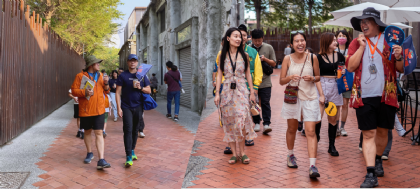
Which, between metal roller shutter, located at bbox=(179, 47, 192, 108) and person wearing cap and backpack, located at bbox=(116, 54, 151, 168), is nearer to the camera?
person wearing cap and backpack, located at bbox=(116, 54, 151, 168)

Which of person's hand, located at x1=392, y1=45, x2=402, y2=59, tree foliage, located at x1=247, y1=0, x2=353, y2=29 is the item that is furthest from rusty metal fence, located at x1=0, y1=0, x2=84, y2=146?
tree foliage, located at x1=247, y1=0, x2=353, y2=29

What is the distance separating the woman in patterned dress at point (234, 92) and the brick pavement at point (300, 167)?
13.8 inches

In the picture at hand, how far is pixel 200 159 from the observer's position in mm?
5574

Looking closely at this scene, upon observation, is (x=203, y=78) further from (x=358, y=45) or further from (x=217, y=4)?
(x=358, y=45)

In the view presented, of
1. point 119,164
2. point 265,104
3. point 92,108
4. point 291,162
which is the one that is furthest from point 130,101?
point 291,162

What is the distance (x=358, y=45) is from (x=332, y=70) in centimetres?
163

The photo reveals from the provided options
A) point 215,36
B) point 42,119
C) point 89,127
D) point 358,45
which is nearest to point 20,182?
point 89,127

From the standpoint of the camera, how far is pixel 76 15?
2188 cm

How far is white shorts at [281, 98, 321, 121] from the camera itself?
469 cm

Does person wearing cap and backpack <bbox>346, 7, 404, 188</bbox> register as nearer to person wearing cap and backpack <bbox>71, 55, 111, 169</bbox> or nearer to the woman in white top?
the woman in white top

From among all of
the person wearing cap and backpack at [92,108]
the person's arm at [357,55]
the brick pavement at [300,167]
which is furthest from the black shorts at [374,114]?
the person wearing cap and backpack at [92,108]

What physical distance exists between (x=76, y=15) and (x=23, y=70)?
13421 millimetres

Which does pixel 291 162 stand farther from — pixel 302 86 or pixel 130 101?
pixel 130 101

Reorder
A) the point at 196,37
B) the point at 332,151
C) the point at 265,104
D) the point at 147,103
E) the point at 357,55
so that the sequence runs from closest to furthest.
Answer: the point at 357,55 < the point at 332,151 < the point at 147,103 < the point at 265,104 < the point at 196,37
